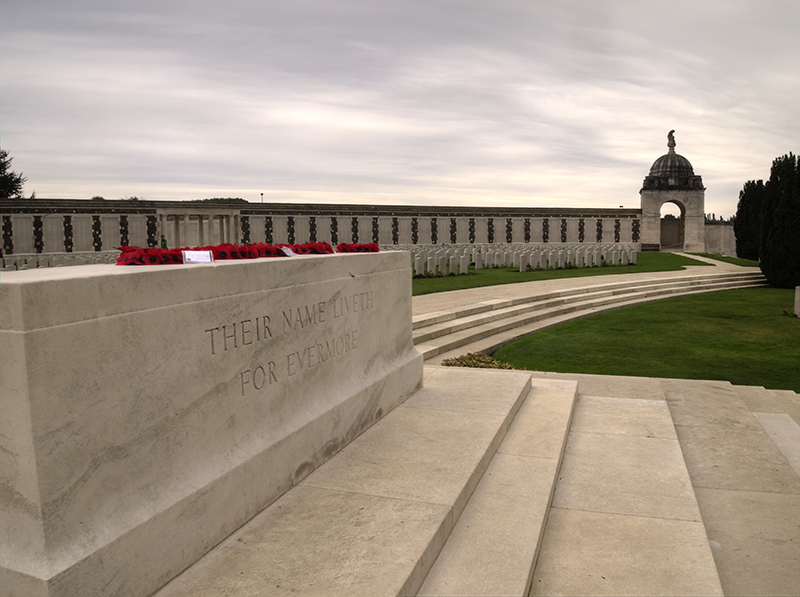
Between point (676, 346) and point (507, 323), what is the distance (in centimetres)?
301

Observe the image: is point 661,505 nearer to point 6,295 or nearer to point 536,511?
point 536,511

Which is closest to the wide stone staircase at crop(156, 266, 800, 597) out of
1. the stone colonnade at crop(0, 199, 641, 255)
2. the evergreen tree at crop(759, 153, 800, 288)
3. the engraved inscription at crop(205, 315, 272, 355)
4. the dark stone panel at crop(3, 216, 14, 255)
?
the engraved inscription at crop(205, 315, 272, 355)

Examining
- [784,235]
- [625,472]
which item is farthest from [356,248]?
[784,235]

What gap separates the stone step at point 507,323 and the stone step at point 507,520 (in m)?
3.49

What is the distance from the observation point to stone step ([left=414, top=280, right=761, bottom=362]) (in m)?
9.10

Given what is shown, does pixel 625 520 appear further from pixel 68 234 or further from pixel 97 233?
pixel 68 234

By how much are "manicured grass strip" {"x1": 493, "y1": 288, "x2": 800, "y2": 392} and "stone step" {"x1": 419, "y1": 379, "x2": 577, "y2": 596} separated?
3.81 metres

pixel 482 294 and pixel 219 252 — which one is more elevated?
pixel 219 252

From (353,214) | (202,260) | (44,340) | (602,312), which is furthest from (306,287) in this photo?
(353,214)

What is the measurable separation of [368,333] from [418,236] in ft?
136

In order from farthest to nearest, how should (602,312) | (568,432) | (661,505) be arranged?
(602,312) < (568,432) < (661,505)

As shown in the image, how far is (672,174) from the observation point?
47.9m

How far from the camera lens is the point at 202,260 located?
3148mm

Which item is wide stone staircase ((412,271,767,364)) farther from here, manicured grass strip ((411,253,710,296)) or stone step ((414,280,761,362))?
manicured grass strip ((411,253,710,296))
